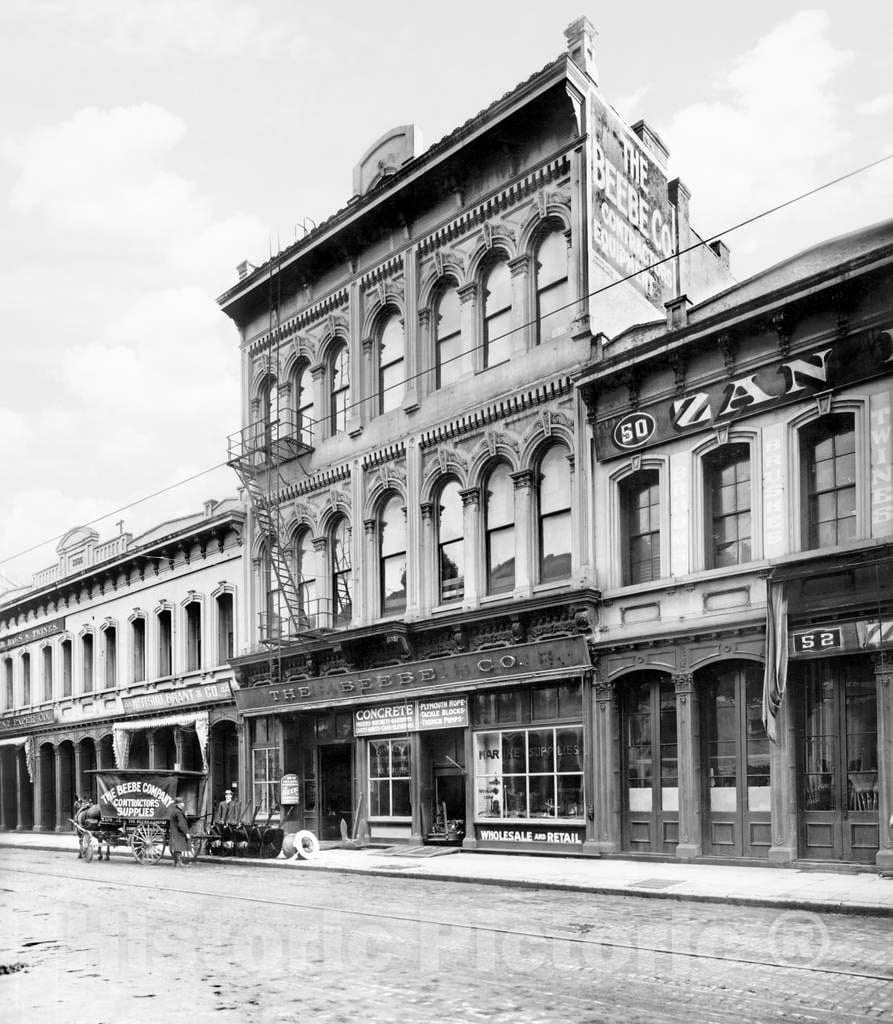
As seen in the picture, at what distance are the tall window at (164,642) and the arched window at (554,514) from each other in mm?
16055

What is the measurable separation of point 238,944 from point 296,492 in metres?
17.9

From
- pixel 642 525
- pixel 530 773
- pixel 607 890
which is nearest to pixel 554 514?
pixel 642 525

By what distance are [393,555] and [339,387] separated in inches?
192

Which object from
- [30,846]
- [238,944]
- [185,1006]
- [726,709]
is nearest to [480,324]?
[726,709]

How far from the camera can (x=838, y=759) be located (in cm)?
1638

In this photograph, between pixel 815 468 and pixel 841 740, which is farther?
pixel 815 468

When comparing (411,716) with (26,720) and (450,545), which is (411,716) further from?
(26,720)

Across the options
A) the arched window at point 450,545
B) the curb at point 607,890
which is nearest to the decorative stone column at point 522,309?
the arched window at point 450,545

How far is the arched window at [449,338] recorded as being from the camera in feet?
79.4

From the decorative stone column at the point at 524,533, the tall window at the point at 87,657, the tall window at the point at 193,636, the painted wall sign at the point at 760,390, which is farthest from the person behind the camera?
the tall window at the point at 87,657

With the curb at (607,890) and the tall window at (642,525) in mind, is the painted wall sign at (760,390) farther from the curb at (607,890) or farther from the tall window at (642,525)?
the curb at (607,890)

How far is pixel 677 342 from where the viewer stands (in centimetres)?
1897

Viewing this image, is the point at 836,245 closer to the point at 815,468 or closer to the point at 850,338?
the point at 850,338

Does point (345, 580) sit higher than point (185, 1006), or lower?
higher
